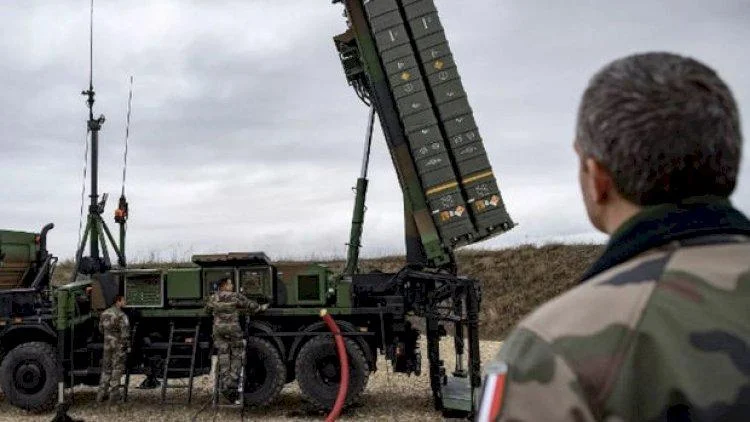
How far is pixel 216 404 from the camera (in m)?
11.4

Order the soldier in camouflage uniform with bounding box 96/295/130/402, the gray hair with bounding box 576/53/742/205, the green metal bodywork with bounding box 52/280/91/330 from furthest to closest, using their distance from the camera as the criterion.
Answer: the green metal bodywork with bounding box 52/280/91/330 → the soldier in camouflage uniform with bounding box 96/295/130/402 → the gray hair with bounding box 576/53/742/205

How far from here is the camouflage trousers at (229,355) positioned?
11.7 metres

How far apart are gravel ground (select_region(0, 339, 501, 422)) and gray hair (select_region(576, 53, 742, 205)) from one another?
1032 cm

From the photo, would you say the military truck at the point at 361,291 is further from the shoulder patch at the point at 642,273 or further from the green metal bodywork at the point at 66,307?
the shoulder patch at the point at 642,273

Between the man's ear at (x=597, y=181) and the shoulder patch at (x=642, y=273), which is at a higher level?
the man's ear at (x=597, y=181)

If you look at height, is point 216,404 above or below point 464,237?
below

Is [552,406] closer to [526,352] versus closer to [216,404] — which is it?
[526,352]

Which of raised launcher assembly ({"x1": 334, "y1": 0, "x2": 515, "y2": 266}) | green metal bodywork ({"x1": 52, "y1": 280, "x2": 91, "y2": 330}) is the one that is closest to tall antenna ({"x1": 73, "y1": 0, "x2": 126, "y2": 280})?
green metal bodywork ({"x1": 52, "y1": 280, "x2": 91, "y2": 330})

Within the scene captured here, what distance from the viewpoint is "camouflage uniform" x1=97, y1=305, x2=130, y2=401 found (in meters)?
12.2

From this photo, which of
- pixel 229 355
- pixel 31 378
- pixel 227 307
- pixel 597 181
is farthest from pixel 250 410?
pixel 597 181

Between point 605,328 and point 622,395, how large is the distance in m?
0.09

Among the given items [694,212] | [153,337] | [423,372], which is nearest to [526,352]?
[694,212]

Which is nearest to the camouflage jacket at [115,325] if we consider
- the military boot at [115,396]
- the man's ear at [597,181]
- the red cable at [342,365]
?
the military boot at [115,396]

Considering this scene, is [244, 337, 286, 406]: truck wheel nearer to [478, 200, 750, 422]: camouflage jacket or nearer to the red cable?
the red cable
